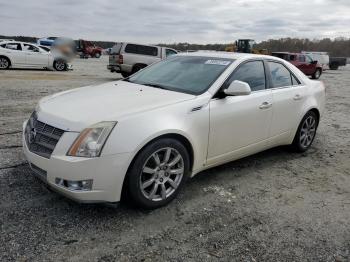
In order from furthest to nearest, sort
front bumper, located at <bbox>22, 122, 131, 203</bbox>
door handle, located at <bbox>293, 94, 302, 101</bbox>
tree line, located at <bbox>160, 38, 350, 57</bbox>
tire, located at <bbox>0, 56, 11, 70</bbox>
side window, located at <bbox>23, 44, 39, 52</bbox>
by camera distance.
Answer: tree line, located at <bbox>160, 38, 350, 57</bbox> < side window, located at <bbox>23, 44, 39, 52</bbox> < tire, located at <bbox>0, 56, 11, 70</bbox> < door handle, located at <bbox>293, 94, 302, 101</bbox> < front bumper, located at <bbox>22, 122, 131, 203</bbox>

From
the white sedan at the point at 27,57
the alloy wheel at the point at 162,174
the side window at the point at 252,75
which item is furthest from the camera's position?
the white sedan at the point at 27,57

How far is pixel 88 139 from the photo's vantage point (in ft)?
10.1

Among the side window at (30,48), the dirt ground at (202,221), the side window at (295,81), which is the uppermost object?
the side window at (30,48)

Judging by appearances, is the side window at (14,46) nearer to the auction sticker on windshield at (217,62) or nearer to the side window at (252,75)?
the auction sticker on windshield at (217,62)

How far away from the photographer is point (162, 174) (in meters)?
3.57

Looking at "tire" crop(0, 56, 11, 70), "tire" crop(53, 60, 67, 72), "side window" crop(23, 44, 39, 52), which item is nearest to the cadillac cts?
"tire" crop(0, 56, 11, 70)

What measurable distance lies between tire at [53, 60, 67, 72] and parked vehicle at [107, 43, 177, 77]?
3958 millimetres

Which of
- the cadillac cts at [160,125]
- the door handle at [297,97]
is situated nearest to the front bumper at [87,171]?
the cadillac cts at [160,125]

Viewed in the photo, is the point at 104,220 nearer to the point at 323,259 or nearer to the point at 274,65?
the point at 323,259

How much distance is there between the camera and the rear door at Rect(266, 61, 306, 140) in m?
4.84

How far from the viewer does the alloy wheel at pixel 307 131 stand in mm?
5551

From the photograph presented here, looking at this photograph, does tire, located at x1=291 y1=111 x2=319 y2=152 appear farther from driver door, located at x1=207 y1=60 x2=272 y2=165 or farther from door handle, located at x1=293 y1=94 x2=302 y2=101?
driver door, located at x1=207 y1=60 x2=272 y2=165

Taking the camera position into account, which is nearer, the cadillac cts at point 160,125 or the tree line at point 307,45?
the cadillac cts at point 160,125

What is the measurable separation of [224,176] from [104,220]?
1.78 meters
